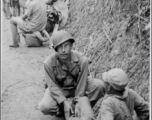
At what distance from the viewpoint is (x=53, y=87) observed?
4508 mm

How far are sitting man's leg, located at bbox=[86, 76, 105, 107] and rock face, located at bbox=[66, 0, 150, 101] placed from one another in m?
0.55

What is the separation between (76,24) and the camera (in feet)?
29.9

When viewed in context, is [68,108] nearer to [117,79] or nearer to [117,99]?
[117,99]

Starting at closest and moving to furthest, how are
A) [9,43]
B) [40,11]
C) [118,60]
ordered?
[118,60] < [40,11] < [9,43]

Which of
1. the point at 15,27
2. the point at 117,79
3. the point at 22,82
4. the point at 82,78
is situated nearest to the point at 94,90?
the point at 82,78

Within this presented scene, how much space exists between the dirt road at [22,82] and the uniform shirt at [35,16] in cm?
82

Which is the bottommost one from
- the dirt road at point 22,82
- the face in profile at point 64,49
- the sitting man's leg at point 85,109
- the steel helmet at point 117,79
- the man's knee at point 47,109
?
the dirt road at point 22,82

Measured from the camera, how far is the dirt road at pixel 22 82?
517 centimetres

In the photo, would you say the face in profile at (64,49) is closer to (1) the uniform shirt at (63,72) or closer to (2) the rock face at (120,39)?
(1) the uniform shirt at (63,72)

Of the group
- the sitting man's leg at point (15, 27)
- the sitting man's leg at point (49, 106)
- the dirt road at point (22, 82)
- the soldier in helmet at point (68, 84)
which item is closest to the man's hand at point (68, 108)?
the soldier in helmet at point (68, 84)

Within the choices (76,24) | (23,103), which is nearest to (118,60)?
(23,103)

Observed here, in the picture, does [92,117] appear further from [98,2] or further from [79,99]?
[98,2]

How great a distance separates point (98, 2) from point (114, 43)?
7.78 ft

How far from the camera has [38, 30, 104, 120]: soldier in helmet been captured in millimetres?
4367
